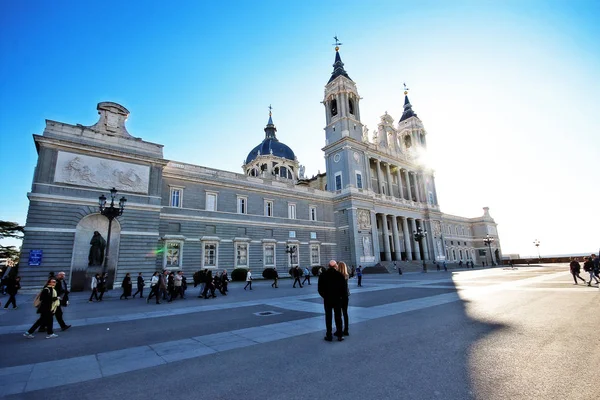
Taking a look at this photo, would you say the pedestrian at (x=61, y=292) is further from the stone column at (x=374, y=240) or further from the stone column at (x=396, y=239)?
the stone column at (x=396, y=239)

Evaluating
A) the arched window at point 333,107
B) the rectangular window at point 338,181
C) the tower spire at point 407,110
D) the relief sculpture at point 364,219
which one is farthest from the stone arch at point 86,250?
the tower spire at point 407,110

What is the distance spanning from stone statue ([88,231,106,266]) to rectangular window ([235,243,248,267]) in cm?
1205

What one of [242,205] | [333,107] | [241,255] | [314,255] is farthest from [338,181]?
[241,255]

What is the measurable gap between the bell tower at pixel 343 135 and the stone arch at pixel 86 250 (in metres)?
29.2

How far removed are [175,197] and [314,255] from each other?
1853 cm

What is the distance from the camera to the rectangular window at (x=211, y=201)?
29.6m

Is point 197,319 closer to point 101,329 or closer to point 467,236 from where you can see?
point 101,329

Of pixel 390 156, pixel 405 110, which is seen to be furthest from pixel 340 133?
pixel 405 110

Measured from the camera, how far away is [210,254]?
2845 centimetres

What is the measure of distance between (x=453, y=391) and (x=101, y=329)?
9203 mm

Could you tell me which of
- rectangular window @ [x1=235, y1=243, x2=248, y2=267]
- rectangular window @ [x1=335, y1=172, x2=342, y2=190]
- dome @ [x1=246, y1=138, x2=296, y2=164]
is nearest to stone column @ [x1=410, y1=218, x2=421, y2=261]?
rectangular window @ [x1=335, y1=172, x2=342, y2=190]

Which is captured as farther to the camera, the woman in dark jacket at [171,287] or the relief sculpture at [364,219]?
the relief sculpture at [364,219]

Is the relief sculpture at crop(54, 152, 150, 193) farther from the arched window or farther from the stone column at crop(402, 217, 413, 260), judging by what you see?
the stone column at crop(402, 217, 413, 260)

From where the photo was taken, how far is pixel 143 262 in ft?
74.1
